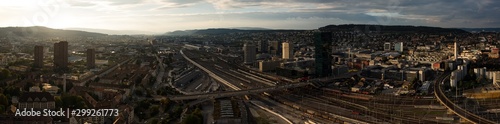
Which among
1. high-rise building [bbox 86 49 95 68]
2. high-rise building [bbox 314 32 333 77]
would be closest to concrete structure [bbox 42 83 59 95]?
high-rise building [bbox 86 49 95 68]

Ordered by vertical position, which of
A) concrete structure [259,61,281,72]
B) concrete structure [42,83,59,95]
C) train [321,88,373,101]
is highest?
concrete structure [259,61,281,72]

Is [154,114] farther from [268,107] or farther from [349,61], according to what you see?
[349,61]

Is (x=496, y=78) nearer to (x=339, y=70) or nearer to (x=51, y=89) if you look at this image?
(x=339, y=70)

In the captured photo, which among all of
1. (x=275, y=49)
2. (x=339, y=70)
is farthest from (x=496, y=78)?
(x=275, y=49)

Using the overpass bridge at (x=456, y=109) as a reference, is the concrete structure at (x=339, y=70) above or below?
above

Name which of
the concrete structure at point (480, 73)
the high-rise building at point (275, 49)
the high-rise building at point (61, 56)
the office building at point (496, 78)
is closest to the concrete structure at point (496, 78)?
the office building at point (496, 78)

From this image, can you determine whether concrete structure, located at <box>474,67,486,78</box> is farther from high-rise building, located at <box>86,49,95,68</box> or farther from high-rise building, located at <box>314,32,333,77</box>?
high-rise building, located at <box>86,49,95,68</box>

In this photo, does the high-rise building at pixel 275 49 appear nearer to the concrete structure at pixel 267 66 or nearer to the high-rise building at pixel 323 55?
the concrete structure at pixel 267 66

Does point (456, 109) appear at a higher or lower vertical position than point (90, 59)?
lower

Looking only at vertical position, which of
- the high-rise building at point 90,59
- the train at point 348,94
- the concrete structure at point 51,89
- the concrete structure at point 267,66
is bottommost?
the train at point 348,94
